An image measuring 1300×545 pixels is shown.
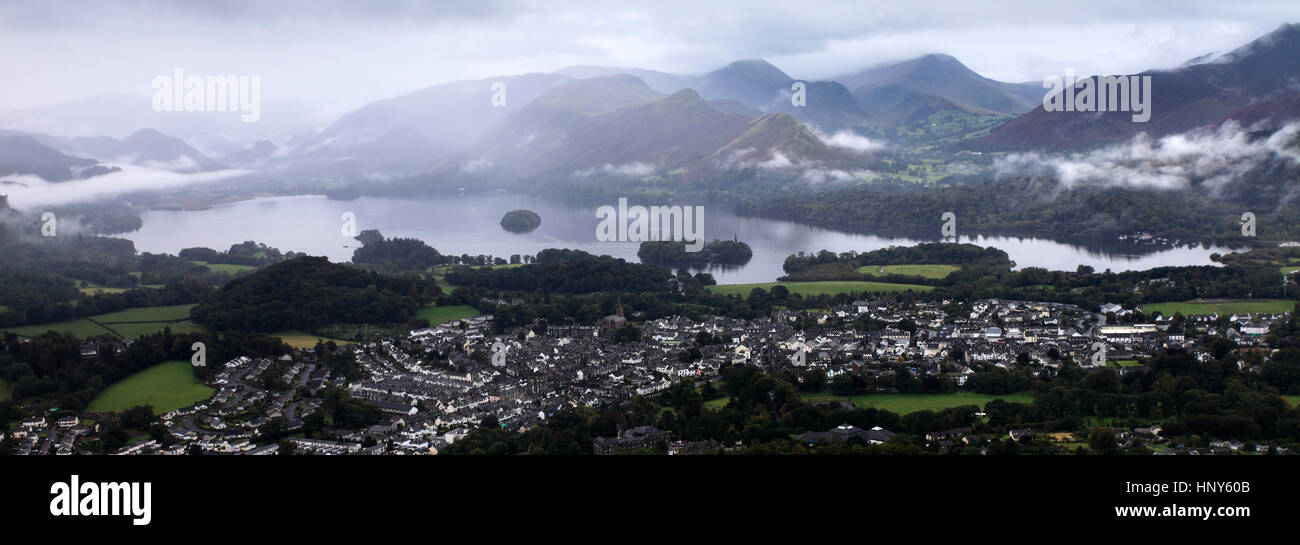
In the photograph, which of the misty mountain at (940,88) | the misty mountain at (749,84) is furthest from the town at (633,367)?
the misty mountain at (749,84)

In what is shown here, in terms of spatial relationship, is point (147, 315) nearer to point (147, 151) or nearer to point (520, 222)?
point (520, 222)

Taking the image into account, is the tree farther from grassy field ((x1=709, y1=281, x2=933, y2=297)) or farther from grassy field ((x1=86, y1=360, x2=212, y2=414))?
grassy field ((x1=709, y1=281, x2=933, y2=297))

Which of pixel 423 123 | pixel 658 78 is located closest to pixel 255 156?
pixel 423 123

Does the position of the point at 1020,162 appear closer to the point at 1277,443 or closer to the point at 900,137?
the point at 900,137

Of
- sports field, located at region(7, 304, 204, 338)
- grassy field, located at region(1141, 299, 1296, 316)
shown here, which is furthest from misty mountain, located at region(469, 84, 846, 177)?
sports field, located at region(7, 304, 204, 338)

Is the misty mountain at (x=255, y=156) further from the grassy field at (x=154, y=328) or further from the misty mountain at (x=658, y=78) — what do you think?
the grassy field at (x=154, y=328)

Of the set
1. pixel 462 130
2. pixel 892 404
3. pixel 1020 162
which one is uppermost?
pixel 462 130
